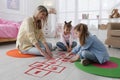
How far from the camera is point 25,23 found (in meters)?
2.03

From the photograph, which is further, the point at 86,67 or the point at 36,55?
the point at 36,55

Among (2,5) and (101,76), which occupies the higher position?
(2,5)

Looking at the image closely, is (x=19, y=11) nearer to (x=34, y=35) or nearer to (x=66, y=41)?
(x=66, y=41)

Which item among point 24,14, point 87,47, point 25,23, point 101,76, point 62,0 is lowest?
point 101,76

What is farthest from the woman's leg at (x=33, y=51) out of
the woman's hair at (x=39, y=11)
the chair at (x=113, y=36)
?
the chair at (x=113, y=36)

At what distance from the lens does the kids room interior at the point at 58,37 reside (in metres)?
1.39

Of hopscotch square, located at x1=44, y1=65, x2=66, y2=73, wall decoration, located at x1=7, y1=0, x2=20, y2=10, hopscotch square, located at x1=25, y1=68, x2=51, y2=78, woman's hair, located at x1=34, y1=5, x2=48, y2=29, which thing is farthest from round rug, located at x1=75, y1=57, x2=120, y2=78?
wall decoration, located at x1=7, y1=0, x2=20, y2=10

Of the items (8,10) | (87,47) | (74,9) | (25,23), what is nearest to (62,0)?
(74,9)

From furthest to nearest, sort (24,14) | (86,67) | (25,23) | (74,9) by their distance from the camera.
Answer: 1. (74,9)
2. (24,14)
3. (25,23)
4. (86,67)

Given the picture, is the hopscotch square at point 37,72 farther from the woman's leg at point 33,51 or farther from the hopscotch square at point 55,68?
the woman's leg at point 33,51

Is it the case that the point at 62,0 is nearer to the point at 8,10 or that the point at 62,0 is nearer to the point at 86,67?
the point at 8,10

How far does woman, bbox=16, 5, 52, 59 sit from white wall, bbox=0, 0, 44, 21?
266cm

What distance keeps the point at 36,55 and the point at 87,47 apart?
0.88m

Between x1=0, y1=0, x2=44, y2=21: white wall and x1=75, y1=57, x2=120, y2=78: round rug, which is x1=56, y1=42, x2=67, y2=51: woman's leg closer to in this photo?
x1=75, y1=57, x2=120, y2=78: round rug
